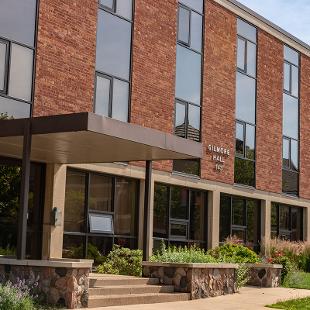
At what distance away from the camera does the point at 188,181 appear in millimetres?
23656

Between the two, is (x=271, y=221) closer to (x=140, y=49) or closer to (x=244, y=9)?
(x=244, y=9)

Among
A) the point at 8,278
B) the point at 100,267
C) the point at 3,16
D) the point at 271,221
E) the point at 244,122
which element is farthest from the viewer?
the point at 271,221

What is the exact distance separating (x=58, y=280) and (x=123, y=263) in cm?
589

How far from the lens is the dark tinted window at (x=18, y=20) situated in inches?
691

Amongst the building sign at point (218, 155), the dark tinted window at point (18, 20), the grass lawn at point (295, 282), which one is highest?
the dark tinted window at point (18, 20)

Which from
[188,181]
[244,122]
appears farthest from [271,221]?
[188,181]

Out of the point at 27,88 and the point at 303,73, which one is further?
the point at 303,73

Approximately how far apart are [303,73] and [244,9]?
18.9 ft

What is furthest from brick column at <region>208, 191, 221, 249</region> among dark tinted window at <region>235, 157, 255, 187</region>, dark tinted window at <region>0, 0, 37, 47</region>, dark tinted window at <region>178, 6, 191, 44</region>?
dark tinted window at <region>0, 0, 37, 47</region>

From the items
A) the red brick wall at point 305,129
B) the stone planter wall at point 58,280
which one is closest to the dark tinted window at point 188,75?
the red brick wall at point 305,129

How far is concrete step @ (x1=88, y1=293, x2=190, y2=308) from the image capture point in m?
13.7

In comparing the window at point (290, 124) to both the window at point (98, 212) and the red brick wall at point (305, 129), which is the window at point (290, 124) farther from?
the window at point (98, 212)

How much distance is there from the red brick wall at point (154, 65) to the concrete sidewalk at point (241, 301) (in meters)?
5.63

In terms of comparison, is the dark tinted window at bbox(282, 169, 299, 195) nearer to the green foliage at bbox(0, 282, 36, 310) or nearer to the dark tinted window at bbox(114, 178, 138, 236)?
the dark tinted window at bbox(114, 178, 138, 236)
